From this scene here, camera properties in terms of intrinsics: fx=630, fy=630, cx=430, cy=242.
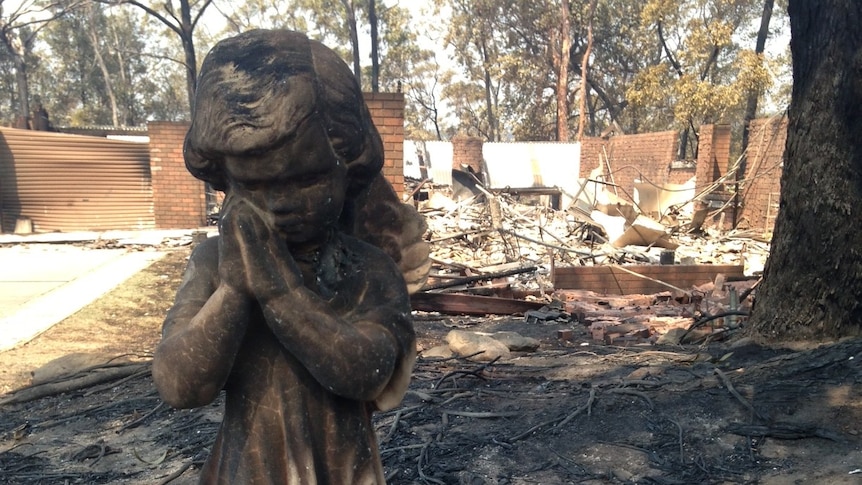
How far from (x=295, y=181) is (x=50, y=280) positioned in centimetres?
882

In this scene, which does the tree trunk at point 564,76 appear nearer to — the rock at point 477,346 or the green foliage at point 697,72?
the green foliage at point 697,72

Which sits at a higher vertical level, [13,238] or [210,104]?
[210,104]

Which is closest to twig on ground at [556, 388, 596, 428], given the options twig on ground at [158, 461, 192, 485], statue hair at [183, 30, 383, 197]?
twig on ground at [158, 461, 192, 485]

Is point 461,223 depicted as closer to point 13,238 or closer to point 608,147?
point 13,238

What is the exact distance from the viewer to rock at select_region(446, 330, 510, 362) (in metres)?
5.65

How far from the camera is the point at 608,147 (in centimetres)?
2195

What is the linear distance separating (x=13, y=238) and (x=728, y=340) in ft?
42.7

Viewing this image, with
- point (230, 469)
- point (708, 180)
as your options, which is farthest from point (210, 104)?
point (708, 180)

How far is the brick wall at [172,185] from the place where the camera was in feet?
43.9

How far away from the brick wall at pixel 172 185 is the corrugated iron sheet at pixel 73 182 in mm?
673

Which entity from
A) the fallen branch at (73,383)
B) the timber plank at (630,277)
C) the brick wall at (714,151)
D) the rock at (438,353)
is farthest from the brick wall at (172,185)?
the brick wall at (714,151)

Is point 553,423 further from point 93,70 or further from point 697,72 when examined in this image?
point 93,70

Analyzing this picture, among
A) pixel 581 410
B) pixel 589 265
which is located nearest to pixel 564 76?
pixel 589 265

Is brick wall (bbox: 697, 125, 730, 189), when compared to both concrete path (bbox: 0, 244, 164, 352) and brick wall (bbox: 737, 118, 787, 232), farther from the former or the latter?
concrete path (bbox: 0, 244, 164, 352)
